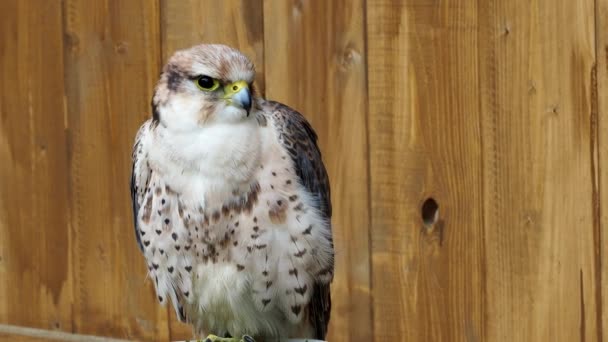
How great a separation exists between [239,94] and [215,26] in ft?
4.14

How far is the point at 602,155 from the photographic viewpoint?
3502 mm

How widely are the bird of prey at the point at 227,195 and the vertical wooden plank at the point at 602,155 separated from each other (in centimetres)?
85

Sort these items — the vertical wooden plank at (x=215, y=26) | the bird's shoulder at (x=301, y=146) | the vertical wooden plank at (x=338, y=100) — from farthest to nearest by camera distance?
1. the vertical wooden plank at (x=215, y=26)
2. the vertical wooden plank at (x=338, y=100)
3. the bird's shoulder at (x=301, y=146)

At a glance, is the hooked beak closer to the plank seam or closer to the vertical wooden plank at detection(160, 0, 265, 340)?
the vertical wooden plank at detection(160, 0, 265, 340)

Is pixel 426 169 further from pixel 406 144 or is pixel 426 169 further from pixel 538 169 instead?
pixel 538 169

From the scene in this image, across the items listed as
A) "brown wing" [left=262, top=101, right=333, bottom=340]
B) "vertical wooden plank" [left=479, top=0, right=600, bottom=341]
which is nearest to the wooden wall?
"vertical wooden plank" [left=479, top=0, right=600, bottom=341]

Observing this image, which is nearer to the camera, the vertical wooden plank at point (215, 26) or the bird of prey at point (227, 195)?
the bird of prey at point (227, 195)

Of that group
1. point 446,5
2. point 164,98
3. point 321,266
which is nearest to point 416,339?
point 321,266

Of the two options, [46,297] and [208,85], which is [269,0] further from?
[46,297]

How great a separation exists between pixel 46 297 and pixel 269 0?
154 centimetres

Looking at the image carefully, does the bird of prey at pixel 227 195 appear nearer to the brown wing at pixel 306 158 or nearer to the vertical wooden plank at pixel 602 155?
the brown wing at pixel 306 158

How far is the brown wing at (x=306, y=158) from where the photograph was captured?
10.3 feet

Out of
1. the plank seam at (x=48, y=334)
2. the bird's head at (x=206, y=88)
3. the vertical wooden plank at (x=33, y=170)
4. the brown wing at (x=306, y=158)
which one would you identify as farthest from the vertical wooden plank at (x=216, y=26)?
the plank seam at (x=48, y=334)

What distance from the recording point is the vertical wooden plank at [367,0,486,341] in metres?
3.73
